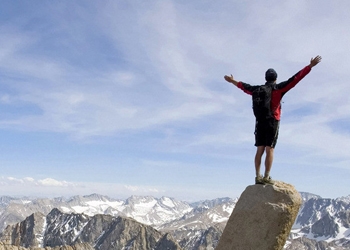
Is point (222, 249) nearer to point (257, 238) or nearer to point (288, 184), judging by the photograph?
point (257, 238)

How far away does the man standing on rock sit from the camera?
10.2 meters

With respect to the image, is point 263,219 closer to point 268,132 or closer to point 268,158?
point 268,158

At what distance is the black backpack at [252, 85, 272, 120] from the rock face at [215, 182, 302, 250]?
1969 mm

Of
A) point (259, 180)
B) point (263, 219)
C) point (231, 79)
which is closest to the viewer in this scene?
point (263, 219)

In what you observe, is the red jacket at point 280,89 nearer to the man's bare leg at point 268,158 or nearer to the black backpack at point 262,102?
the black backpack at point 262,102

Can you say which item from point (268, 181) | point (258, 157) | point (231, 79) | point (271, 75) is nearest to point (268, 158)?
point (258, 157)

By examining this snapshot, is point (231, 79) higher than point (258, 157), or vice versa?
point (231, 79)

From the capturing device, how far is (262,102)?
34.1 feet

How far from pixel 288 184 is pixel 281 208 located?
1043 millimetres

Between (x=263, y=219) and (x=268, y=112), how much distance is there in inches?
114

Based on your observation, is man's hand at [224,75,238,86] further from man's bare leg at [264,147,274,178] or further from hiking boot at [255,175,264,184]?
hiking boot at [255,175,264,184]

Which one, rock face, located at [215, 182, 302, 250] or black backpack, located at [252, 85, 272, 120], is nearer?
rock face, located at [215, 182, 302, 250]

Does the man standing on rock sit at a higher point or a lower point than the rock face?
higher

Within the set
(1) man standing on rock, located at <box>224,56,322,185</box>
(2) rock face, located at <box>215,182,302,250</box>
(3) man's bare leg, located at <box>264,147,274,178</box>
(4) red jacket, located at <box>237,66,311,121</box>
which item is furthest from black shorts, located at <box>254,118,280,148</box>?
(2) rock face, located at <box>215,182,302,250</box>
